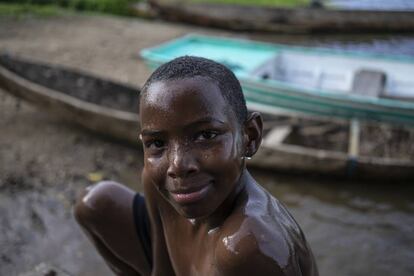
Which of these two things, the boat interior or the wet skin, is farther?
the boat interior

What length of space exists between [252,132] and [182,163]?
259mm

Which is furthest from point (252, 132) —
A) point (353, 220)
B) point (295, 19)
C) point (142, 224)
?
point (295, 19)

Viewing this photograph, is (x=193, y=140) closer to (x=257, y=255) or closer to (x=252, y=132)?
(x=252, y=132)

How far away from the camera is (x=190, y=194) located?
121cm

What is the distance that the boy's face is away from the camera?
3.89ft

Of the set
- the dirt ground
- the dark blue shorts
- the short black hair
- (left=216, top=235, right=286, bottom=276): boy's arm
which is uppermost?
the short black hair

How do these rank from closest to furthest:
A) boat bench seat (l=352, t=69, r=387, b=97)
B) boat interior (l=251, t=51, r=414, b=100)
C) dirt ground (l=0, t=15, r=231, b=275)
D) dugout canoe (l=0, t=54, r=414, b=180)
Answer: dirt ground (l=0, t=15, r=231, b=275) < dugout canoe (l=0, t=54, r=414, b=180) < boat bench seat (l=352, t=69, r=387, b=97) < boat interior (l=251, t=51, r=414, b=100)

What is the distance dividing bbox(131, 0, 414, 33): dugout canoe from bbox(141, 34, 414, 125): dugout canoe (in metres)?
5.02

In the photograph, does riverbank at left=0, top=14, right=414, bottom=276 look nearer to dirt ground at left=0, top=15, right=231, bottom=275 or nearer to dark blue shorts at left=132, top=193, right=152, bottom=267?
dirt ground at left=0, top=15, right=231, bottom=275

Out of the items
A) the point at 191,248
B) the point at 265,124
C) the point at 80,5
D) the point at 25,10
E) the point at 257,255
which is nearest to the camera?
the point at 257,255

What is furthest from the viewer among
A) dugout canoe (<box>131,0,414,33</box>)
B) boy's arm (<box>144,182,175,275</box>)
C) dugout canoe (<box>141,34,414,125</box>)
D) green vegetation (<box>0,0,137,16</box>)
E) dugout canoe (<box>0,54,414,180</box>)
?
green vegetation (<box>0,0,137,16</box>)

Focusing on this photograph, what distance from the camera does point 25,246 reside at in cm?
360

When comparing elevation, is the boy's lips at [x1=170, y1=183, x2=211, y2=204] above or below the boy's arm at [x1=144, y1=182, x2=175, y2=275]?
above

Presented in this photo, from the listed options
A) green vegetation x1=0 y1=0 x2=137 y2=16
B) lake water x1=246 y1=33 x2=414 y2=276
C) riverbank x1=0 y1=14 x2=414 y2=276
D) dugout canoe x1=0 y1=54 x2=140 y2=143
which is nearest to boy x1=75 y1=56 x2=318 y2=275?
riverbank x1=0 y1=14 x2=414 y2=276
